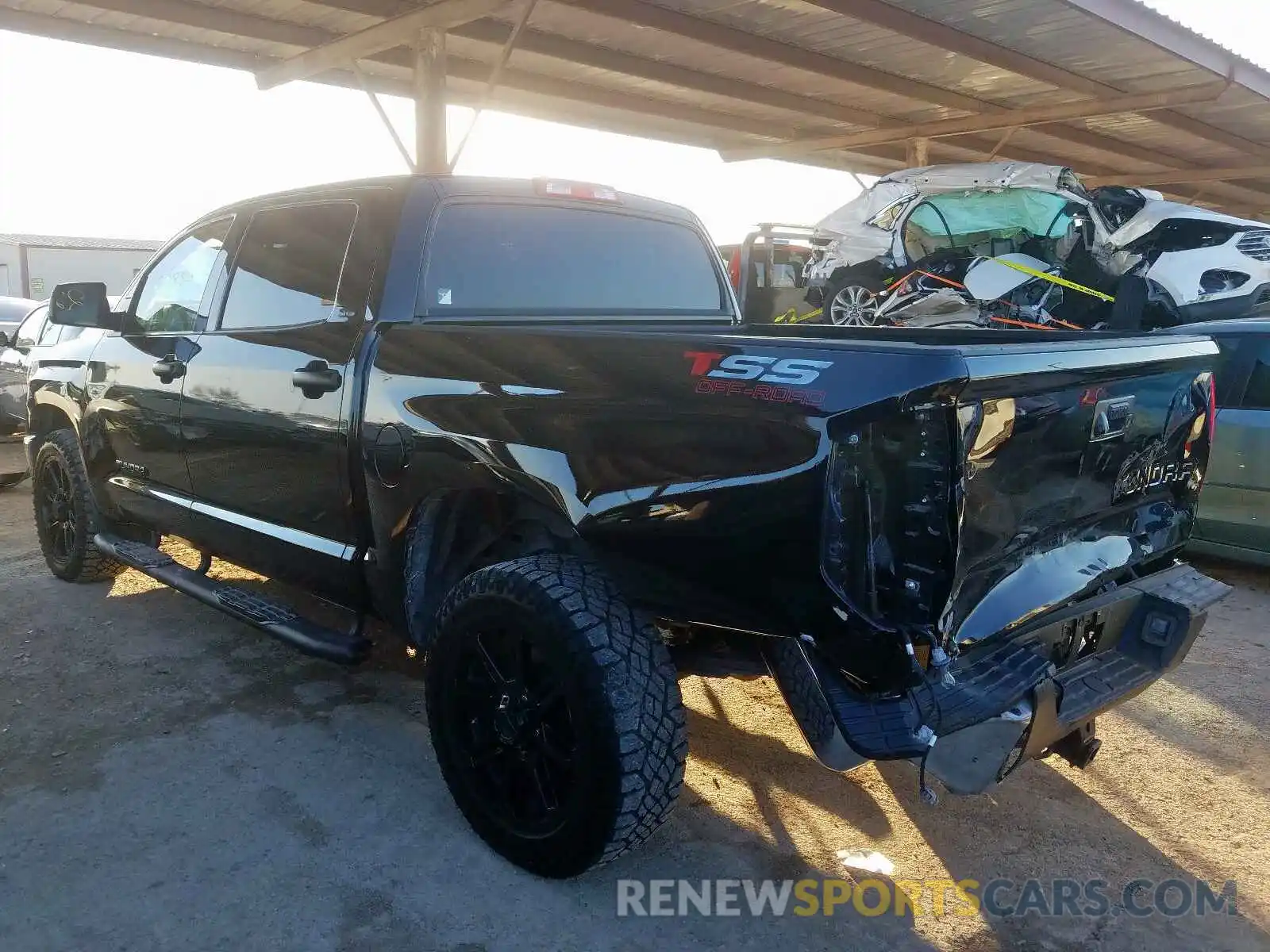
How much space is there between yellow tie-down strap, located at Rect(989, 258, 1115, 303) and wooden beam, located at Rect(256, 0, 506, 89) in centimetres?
538

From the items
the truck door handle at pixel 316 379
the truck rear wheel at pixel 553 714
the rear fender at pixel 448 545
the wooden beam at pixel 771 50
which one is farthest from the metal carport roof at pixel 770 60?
the truck rear wheel at pixel 553 714

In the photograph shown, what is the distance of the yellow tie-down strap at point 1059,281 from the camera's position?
9211 mm

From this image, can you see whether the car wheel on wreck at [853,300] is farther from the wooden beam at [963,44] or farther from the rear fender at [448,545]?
the rear fender at [448,545]

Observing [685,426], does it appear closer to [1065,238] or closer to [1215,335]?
[1215,335]

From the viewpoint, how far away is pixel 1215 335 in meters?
5.54

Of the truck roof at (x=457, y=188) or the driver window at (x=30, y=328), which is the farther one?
the driver window at (x=30, y=328)

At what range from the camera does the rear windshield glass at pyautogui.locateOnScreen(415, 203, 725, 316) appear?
10.5 ft

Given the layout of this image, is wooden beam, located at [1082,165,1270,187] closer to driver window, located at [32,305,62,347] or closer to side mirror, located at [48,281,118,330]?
driver window, located at [32,305,62,347]

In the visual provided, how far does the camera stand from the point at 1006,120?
11.9 metres

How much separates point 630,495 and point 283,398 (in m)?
1.56

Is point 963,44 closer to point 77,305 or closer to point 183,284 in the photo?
point 183,284

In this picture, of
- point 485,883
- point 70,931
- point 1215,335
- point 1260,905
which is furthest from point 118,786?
point 1215,335

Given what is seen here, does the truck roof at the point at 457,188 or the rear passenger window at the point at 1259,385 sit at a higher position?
the truck roof at the point at 457,188

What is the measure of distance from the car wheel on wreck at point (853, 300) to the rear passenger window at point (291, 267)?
25.9 ft
